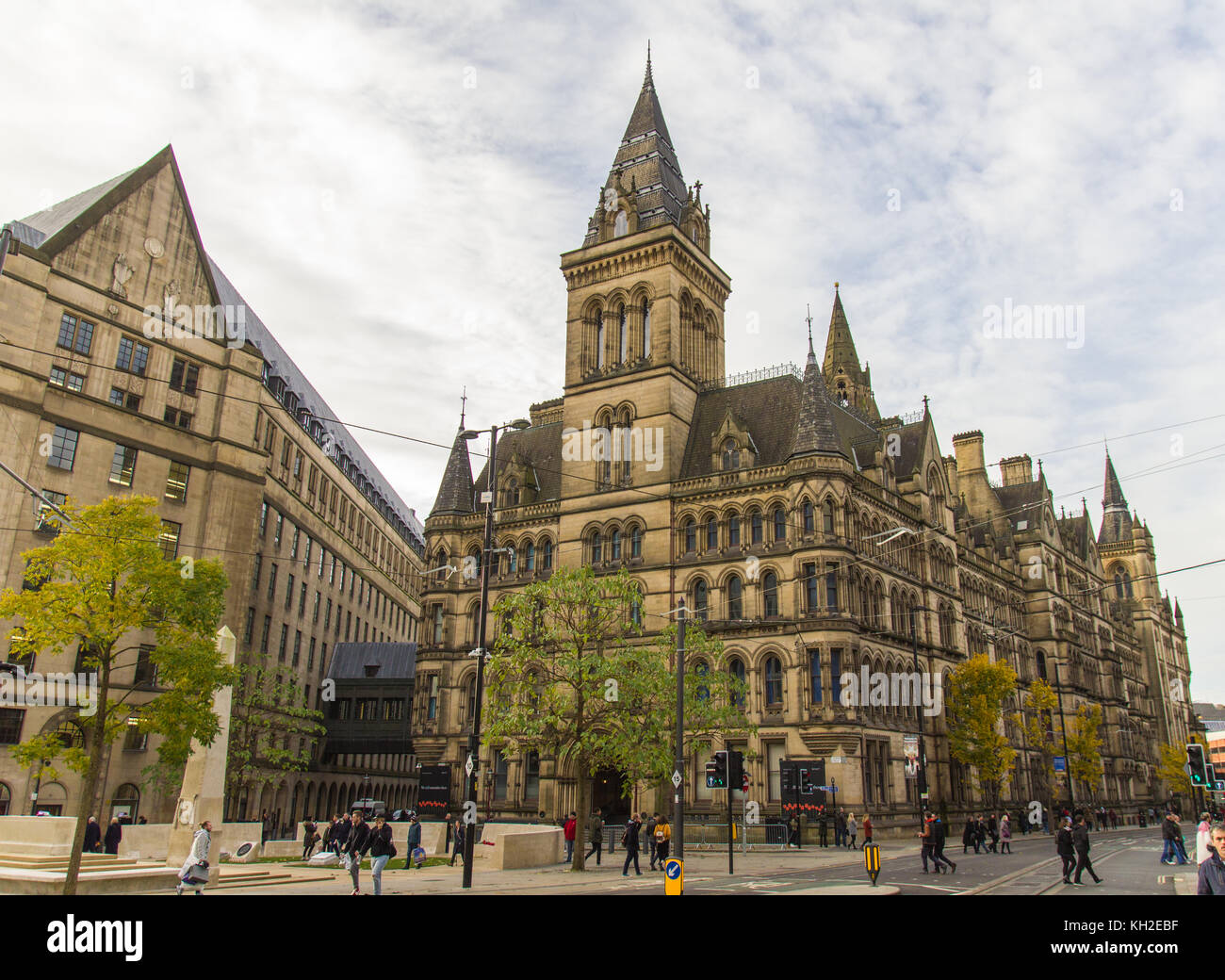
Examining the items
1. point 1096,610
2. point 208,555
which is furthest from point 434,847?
point 1096,610

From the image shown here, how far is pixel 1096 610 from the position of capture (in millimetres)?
86500

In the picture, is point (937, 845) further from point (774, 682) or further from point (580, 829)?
point (774, 682)

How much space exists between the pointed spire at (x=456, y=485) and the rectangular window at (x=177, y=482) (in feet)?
46.1

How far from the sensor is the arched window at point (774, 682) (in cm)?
4347

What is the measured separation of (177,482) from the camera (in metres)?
51.1

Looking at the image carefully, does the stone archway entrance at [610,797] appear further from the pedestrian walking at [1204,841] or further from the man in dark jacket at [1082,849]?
the pedestrian walking at [1204,841]

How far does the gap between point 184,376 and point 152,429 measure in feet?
13.7

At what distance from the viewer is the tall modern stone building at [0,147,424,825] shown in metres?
44.2

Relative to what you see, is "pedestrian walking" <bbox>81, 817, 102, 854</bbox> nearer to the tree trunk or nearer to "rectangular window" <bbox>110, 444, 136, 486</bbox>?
the tree trunk

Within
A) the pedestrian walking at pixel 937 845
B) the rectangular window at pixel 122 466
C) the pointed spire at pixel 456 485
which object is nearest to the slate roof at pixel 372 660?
the pointed spire at pixel 456 485

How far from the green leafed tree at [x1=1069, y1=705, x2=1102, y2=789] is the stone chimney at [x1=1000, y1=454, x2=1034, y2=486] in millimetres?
22257

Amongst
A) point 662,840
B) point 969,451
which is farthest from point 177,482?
point 969,451

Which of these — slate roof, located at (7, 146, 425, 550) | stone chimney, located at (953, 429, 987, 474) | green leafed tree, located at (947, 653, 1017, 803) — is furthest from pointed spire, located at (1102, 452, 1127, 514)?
slate roof, located at (7, 146, 425, 550)

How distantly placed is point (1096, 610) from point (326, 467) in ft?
233
